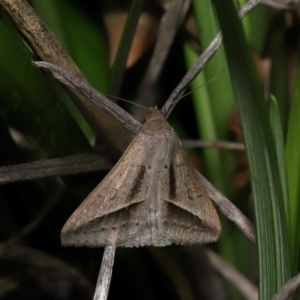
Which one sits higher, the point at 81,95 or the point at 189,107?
the point at 189,107

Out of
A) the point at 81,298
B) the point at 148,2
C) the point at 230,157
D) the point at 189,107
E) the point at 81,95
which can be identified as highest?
the point at 148,2

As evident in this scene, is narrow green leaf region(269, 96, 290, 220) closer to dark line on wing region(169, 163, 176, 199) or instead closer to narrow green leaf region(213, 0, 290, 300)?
narrow green leaf region(213, 0, 290, 300)

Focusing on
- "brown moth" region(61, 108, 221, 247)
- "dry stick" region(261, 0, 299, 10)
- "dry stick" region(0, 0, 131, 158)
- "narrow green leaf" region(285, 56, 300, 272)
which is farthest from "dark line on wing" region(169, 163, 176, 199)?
"dry stick" region(261, 0, 299, 10)

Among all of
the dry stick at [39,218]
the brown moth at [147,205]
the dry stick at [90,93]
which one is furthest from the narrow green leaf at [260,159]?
the dry stick at [39,218]

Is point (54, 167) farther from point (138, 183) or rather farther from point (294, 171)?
point (294, 171)

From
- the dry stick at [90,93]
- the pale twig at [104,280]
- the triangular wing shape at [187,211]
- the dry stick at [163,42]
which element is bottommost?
the pale twig at [104,280]

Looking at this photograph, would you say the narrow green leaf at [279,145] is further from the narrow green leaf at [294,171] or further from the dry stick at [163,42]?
the dry stick at [163,42]

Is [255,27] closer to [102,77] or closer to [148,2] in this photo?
[148,2]

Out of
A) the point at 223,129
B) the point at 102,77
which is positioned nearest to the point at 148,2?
the point at 102,77
